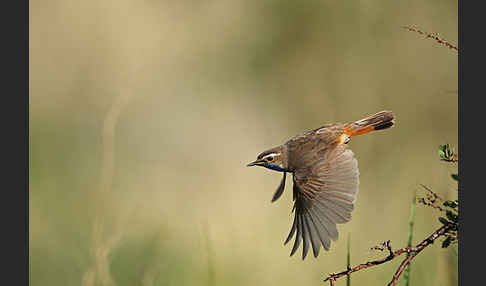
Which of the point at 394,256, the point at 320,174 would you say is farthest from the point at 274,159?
the point at 394,256

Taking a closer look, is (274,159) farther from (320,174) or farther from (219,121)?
(219,121)

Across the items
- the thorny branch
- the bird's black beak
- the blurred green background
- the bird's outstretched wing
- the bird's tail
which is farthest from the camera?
the blurred green background

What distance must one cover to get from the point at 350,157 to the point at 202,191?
380 cm

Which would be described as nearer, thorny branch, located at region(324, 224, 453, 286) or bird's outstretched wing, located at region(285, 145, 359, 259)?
thorny branch, located at region(324, 224, 453, 286)

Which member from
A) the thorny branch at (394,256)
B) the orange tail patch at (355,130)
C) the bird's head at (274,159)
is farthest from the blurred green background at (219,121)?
the thorny branch at (394,256)

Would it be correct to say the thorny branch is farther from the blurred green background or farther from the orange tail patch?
the blurred green background

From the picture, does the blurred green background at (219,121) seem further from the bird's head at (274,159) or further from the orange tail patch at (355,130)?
the bird's head at (274,159)

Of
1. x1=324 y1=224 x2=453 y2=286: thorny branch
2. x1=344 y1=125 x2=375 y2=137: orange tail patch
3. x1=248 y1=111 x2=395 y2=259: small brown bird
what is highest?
x1=344 y1=125 x2=375 y2=137: orange tail patch

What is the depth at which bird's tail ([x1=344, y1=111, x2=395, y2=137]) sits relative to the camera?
318 cm

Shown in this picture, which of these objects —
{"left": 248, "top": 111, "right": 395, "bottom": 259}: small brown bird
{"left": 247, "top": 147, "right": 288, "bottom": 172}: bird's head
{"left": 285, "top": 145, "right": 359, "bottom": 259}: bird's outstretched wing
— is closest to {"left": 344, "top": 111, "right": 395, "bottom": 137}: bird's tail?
{"left": 248, "top": 111, "right": 395, "bottom": 259}: small brown bird

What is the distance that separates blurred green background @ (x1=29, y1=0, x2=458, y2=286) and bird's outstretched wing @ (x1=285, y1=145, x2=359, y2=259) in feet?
3.33

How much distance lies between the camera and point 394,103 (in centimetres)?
600

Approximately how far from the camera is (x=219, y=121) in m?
7.11

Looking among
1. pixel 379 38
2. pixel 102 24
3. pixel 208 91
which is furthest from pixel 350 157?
pixel 102 24
